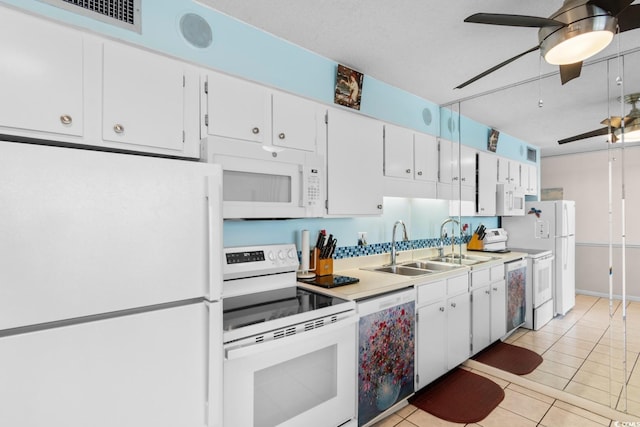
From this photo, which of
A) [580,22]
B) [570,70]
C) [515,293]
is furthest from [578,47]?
[515,293]

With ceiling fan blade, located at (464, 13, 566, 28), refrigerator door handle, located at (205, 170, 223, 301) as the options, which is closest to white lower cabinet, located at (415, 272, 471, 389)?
refrigerator door handle, located at (205, 170, 223, 301)

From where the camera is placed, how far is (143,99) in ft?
4.99

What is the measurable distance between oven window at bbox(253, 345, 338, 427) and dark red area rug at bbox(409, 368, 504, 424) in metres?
0.98

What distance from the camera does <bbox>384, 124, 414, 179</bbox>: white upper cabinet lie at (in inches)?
106

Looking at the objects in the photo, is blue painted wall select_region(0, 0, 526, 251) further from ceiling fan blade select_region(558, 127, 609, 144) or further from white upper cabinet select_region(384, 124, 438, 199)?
ceiling fan blade select_region(558, 127, 609, 144)

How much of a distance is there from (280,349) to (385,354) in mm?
872

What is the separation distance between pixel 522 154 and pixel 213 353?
134 inches

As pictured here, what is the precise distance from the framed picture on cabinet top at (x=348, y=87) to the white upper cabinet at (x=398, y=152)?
0.35m

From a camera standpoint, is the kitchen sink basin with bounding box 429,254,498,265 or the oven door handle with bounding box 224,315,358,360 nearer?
the oven door handle with bounding box 224,315,358,360

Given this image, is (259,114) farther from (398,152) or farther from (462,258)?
(462,258)

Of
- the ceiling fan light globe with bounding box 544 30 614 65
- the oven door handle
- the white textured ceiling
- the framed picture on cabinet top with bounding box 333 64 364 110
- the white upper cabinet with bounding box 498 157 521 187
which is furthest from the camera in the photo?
the white upper cabinet with bounding box 498 157 521 187

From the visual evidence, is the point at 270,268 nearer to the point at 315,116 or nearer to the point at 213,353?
the point at 213,353

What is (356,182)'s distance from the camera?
8.00ft

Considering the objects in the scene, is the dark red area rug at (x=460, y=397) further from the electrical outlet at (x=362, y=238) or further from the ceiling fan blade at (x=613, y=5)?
the ceiling fan blade at (x=613, y=5)
